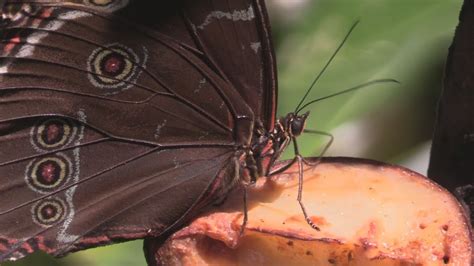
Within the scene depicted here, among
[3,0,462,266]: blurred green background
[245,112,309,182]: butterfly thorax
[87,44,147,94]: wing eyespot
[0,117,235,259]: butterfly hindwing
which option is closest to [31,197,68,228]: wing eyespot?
[0,117,235,259]: butterfly hindwing

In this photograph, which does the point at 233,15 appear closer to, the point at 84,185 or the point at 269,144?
the point at 269,144

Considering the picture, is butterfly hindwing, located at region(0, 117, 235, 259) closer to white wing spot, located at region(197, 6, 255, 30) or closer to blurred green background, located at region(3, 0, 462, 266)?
white wing spot, located at region(197, 6, 255, 30)

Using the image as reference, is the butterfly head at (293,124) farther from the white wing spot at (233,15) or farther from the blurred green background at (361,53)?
the blurred green background at (361,53)

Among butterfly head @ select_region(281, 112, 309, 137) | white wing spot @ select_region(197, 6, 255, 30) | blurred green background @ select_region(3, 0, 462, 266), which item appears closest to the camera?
white wing spot @ select_region(197, 6, 255, 30)

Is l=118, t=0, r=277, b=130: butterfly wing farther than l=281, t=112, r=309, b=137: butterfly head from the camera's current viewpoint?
No

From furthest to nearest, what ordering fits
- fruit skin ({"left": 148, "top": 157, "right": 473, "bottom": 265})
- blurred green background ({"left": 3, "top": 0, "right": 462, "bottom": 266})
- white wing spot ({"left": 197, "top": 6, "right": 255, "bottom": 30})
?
blurred green background ({"left": 3, "top": 0, "right": 462, "bottom": 266})
white wing spot ({"left": 197, "top": 6, "right": 255, "bottom": 30})
fruit skin ({"left": 148, "top": 157, "right": 473, "bottom": 265})

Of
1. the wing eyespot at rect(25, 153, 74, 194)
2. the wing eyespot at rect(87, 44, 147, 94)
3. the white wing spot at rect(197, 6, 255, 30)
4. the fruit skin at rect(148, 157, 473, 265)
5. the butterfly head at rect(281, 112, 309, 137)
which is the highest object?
the white wing spot at rect(197, 6, 255, 30)

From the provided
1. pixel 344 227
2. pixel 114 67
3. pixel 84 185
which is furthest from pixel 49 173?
pixel 344 227
